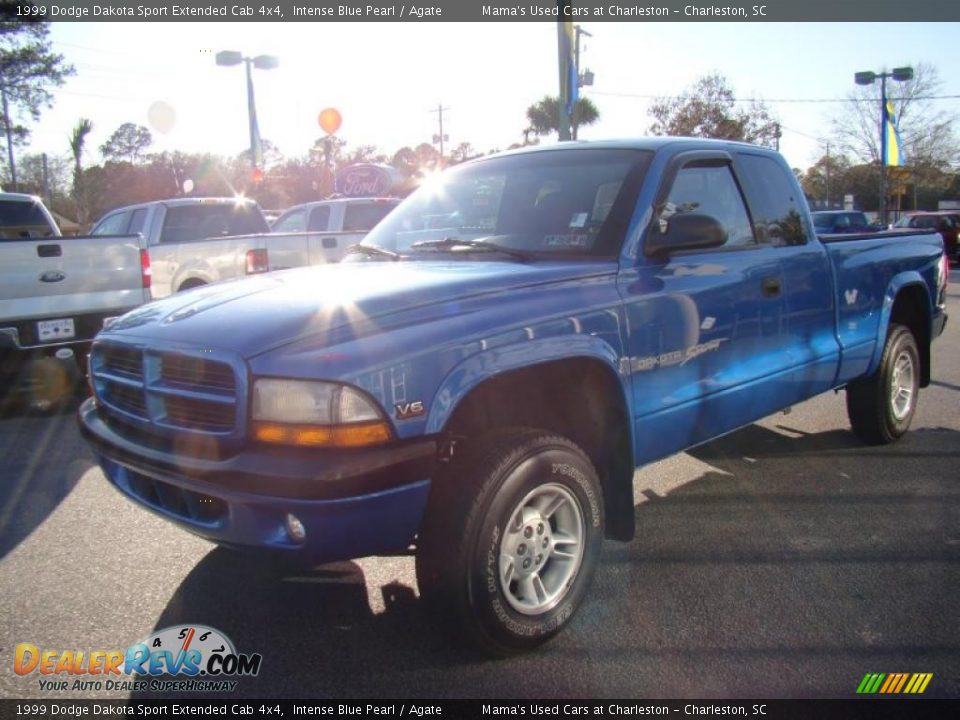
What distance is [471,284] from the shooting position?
113 inches

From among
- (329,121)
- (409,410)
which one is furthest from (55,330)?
(329,121)

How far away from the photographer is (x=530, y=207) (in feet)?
12.1

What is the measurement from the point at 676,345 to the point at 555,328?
2.53 ft

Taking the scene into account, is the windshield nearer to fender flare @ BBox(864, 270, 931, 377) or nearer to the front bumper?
the front bumper

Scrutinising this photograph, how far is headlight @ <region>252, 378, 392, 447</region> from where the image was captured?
7.81 feet

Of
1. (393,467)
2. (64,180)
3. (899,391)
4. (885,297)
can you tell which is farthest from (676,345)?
(64,180)

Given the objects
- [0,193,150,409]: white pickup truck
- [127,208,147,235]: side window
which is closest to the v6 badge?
[0,193,150,409]: white pickup truck

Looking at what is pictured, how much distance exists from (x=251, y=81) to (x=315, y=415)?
24.8 metres

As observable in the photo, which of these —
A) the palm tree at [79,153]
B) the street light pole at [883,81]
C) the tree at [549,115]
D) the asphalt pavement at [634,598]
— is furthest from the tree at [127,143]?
the asphalt pavement at [634,598]

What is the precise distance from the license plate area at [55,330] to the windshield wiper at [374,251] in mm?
4220

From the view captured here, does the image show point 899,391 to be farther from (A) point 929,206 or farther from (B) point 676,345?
(A) point 929,206

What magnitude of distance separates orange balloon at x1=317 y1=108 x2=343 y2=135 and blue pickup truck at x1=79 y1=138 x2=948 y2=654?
1762cm
